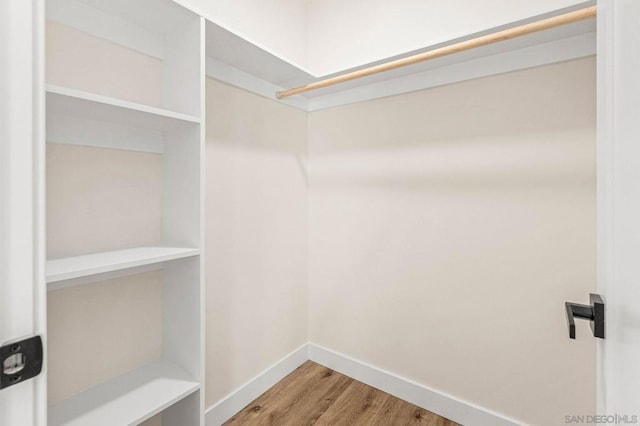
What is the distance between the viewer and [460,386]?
1587 mm

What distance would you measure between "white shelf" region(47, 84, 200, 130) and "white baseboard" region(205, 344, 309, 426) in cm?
142

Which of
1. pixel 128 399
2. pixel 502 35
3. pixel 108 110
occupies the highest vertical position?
pixel 502 35

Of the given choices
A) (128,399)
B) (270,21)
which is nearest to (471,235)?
(128,399)

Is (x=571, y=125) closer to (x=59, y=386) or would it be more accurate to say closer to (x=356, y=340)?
(x=356, y=340)

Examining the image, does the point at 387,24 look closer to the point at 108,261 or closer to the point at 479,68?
the point at 479,68

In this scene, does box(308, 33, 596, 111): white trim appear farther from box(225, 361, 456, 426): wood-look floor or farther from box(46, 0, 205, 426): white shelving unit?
box(225, 361, 456, 426): wood-look floor

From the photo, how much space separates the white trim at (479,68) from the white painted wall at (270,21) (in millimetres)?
443

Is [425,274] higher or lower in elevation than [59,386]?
higher

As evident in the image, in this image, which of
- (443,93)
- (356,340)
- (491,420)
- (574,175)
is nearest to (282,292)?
(356,340)

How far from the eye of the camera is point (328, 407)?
1.68 m

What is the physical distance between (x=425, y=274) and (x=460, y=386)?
0.62 m

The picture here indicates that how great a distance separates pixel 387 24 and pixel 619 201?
5.69 ft

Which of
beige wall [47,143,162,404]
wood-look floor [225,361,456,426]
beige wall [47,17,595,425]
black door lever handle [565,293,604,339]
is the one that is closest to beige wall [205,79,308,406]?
beige wall [47,17,595,425]

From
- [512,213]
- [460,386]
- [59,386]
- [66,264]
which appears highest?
[512,213]
